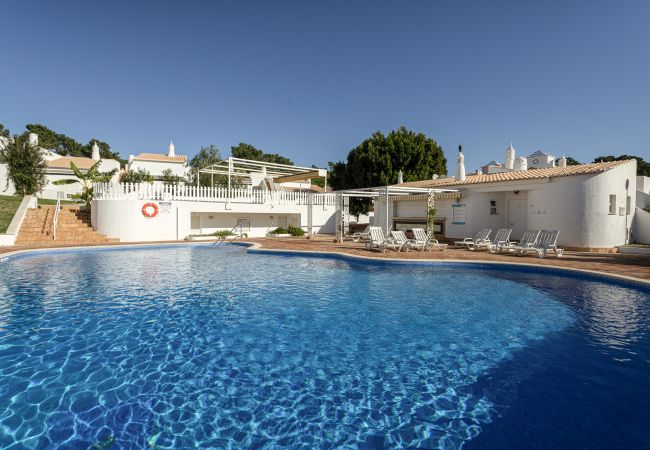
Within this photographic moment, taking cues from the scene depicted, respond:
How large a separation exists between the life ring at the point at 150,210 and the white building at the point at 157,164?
2294 centimetres

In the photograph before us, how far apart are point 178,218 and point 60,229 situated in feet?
20.4

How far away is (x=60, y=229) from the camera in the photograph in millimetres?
18891

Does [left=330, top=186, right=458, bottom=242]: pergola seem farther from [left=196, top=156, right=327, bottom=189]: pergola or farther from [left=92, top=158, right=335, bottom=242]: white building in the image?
[left=196, top=156, right=327, bottom=189]: pergola

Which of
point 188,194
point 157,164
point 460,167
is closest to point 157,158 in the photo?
point 157,164

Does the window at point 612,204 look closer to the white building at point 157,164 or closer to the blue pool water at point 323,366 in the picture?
the blue pool water at point 323,366

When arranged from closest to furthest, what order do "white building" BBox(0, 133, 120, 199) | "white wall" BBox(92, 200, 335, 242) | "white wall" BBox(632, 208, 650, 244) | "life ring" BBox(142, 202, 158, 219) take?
"white wall" BBox(632, 208, 650, 244), "white wall" BBox(92, 200, 335, 242), "life ring" BBox(142, 202, 158, 219), "white building" BBox(0, 133, 120, 199)

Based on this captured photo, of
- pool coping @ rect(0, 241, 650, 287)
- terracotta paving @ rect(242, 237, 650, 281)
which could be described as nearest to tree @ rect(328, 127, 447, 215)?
pool coping @ rect(0, 241, 650, 287)

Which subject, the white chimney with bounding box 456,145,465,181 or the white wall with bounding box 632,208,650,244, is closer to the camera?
the white wall with bounding box 632,208,650,244

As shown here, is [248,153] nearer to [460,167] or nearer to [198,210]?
[198,210]

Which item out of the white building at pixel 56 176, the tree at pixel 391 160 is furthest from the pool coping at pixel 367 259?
the white building at pixel 56 176

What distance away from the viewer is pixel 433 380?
4352mm

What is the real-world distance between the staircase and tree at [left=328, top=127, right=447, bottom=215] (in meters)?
19.5

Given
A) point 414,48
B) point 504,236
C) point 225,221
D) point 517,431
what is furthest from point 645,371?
point 225,221

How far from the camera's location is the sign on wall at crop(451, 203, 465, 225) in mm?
19250
